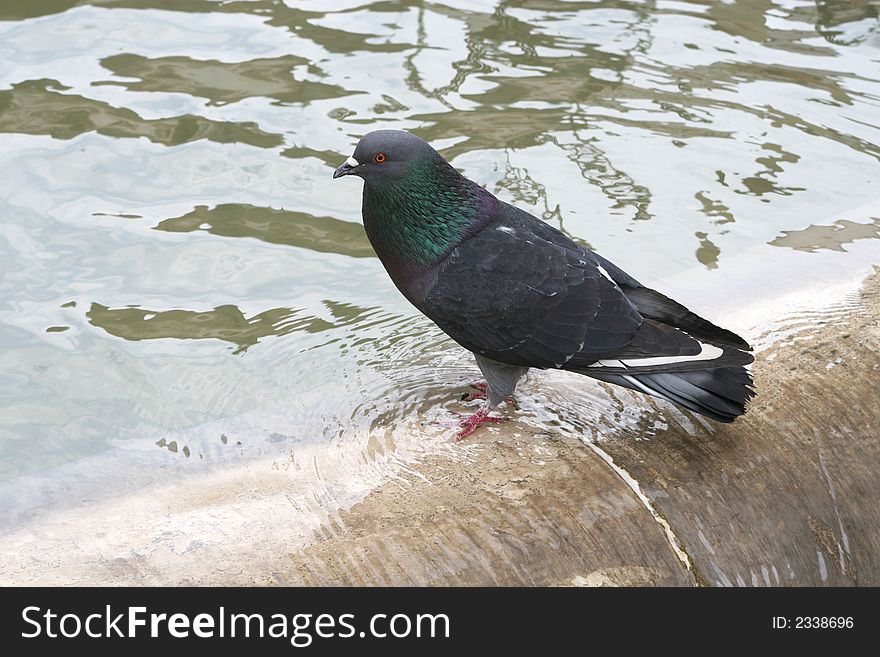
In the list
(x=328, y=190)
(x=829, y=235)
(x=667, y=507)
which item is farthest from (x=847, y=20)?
(x=667, y=507)

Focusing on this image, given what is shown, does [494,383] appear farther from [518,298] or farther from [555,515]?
[555,515]

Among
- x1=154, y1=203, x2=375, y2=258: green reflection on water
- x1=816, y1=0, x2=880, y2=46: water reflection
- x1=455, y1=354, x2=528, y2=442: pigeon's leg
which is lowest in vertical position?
x1=154, y1=203, x2=375, y2=258: green reflection on water

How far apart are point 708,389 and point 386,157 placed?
137 centimetres

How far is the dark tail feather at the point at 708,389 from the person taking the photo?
11.9 feet

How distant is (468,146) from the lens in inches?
262

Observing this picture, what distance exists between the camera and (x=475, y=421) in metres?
3.99

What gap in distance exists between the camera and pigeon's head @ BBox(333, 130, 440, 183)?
3.96 meters

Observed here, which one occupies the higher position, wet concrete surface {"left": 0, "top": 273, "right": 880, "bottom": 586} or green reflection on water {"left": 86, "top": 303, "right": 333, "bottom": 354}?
wet concrete surface {"left": 0, "top": 273, "right": 880, "bottom": 586}

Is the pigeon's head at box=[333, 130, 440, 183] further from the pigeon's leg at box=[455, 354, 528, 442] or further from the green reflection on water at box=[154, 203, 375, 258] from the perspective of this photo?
the green reflection on water at box=[154, 203, 375, 258]

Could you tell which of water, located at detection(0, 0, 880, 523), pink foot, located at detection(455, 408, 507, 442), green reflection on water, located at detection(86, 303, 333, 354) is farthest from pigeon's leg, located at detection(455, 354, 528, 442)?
green reflection on water, located at detection(86, 303, 333, 354)

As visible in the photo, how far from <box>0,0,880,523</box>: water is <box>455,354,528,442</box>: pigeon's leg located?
0.11 metres

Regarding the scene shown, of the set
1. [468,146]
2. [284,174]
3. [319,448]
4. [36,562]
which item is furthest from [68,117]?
[36,562]

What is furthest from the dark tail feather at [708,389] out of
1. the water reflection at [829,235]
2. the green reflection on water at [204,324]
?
the water reflection at [829,235]
